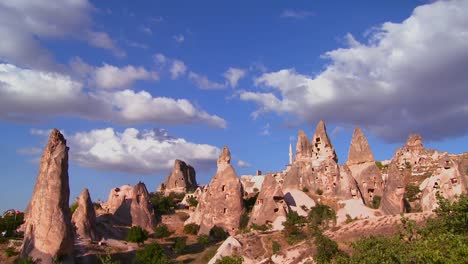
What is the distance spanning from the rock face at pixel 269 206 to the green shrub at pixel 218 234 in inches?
96.4

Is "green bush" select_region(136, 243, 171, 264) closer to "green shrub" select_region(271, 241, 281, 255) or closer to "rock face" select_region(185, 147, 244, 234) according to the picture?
"green shrub" select_region(271, 241, 281, 255)

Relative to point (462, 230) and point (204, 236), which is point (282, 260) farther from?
point (462, 230)

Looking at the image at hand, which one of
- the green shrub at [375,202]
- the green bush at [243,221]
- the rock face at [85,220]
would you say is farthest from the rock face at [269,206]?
the rock face at [85,220]

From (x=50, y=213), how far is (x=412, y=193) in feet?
109

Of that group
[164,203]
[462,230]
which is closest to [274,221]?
[164,203]

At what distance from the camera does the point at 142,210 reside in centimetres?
4253

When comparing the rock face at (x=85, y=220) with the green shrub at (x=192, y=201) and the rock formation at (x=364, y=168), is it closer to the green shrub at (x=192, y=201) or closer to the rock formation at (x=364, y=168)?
the green shrub at (x=192, y=201)

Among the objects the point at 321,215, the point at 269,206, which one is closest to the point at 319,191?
the point at 321,215

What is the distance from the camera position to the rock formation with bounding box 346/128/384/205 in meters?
46.1

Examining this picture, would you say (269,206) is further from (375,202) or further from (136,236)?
(136,236)

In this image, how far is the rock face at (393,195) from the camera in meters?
38.3

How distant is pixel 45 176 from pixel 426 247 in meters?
22.1

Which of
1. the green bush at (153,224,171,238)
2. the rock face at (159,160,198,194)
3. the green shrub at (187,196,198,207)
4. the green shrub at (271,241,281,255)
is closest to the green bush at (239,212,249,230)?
the green bush at (153,224,171,238)

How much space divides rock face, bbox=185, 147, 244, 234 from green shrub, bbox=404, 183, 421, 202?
15033 millimetres
